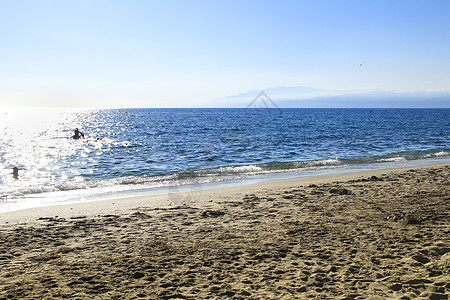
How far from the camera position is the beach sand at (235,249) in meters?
5.04

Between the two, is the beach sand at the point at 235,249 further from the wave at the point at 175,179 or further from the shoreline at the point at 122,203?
the wave at the point at 175,179

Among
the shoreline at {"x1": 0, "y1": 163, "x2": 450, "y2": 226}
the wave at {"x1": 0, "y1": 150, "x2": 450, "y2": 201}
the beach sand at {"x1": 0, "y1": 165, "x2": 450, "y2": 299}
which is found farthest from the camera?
the wave at {"x1": 0, "y1": 150, "x2": 450, "y2": 201}

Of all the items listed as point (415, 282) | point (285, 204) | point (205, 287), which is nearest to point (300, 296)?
point (205, 287)

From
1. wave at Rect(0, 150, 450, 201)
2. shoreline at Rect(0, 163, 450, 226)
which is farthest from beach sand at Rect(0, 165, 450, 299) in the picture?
wave at Rect(0, 150, 450, 201)

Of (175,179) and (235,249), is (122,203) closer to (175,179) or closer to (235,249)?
(175,179)

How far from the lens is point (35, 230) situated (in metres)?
8.27

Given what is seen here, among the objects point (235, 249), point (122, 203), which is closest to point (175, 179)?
point (122, 203)

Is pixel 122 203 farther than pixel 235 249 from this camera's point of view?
Yes

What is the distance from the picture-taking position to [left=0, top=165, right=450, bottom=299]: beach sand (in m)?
5.04

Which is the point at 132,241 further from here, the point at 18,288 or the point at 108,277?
the point at 18,288

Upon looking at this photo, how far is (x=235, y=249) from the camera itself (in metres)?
6.68

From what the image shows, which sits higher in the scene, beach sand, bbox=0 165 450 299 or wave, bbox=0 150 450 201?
beach sand, bbox=0 165 450 299

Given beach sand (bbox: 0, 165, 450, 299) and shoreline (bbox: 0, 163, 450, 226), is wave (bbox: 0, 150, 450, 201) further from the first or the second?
beach sand (bbox: 0, 165, 450, 299)

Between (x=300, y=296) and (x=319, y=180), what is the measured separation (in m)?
11.7
